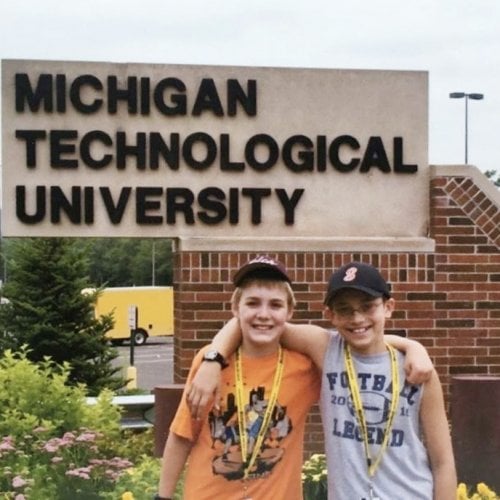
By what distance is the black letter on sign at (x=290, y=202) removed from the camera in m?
8.73

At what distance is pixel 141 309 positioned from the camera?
133 ft

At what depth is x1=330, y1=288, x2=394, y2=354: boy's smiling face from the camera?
11.3 ft

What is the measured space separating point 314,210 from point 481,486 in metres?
3.53

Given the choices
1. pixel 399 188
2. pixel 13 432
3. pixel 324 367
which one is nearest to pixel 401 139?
pixel 399 188

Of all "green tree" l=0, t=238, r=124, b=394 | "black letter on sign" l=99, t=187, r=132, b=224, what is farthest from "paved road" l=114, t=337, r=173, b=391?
"black letter on sign" l=99, t=187, r=132, b=224

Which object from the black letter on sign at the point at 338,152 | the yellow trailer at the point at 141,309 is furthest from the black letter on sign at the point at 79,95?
the yellow trailer at the point at 141,309

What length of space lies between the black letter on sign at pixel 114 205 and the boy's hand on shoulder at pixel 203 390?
17.0 feet

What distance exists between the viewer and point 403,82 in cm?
892

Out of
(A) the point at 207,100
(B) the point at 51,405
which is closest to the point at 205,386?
(B) the point at 51,405

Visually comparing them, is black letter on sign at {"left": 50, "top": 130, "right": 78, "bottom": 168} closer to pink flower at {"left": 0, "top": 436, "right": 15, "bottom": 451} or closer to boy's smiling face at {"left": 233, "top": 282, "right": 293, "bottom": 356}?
pink flower at {"left": 0, "top": 436, "right": 15, "bottom": 451}

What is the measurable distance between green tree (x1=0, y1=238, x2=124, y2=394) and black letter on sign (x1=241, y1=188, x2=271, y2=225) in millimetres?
10477

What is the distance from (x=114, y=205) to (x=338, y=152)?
71.2 inches

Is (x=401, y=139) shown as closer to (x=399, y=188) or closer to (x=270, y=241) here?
(x=399, y=188)

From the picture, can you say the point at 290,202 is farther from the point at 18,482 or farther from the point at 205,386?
the point at 205,386
